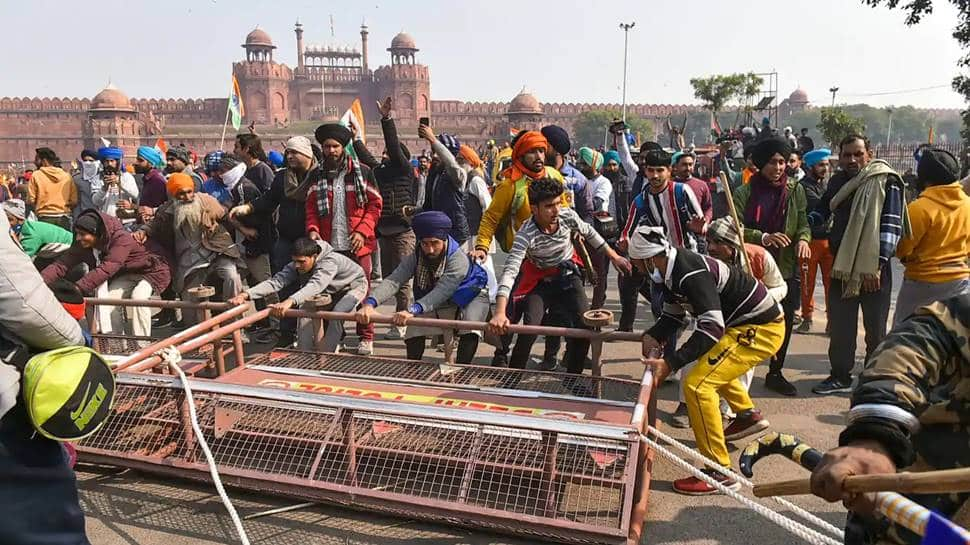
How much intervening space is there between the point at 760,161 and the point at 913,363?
412cm

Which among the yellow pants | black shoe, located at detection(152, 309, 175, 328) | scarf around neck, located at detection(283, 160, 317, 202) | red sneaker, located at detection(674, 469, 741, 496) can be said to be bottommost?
black shoe, located at detection(152, 309, 175, 328)

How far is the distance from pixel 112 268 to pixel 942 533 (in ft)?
20.5

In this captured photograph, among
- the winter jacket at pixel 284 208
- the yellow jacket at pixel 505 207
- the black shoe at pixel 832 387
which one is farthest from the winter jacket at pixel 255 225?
the black shoe at pixel 832 387

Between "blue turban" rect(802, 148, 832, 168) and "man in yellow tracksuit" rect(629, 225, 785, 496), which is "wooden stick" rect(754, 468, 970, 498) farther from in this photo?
"blue turban" rect(802, 148, 832, 168)

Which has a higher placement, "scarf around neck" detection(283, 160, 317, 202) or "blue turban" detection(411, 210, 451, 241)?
"scarf around neck" detection(283, 160, 317, 202)

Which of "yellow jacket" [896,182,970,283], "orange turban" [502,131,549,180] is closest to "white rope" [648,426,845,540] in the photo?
"orange turban" [502,131,549,180]

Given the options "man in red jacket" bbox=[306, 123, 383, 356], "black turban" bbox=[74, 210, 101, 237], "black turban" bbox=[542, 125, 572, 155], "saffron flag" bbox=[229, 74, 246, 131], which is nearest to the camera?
"black turban" bbox=[74, 210, 101, 237]

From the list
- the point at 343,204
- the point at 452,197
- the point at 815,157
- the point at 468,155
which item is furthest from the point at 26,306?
the point at 468,155

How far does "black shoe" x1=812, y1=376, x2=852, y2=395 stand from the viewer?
526 cm

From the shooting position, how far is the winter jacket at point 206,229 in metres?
6.54

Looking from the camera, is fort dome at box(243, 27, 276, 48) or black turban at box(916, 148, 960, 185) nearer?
black turban at box(916, 148, 960, 185)

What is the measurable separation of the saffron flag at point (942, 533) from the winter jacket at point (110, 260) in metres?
6.21

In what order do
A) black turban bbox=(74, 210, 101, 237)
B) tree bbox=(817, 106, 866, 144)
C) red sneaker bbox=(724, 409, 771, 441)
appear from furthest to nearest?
tree bbox=(817, 106, 866, 144), black turban bbox=(74, 210, 101, 237), red sneaker bbox=(724, 409, 771, 441)

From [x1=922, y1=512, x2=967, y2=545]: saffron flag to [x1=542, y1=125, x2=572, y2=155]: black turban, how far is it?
554cm
